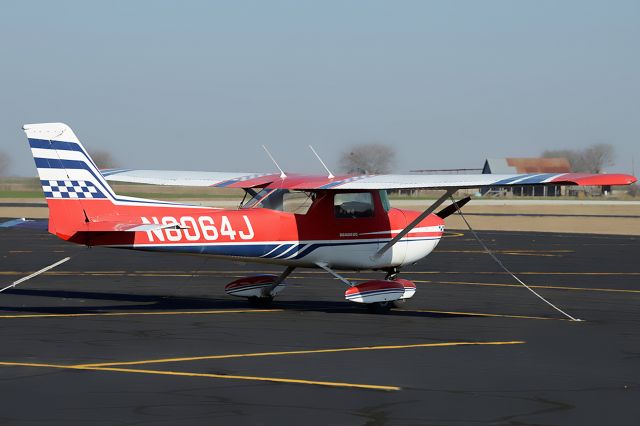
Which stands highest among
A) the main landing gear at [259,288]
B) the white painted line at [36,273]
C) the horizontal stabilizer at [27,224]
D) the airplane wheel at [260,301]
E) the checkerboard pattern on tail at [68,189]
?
the checkerboard pattern on tail at [68,189]

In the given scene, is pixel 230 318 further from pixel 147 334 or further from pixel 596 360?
pixel 596 360

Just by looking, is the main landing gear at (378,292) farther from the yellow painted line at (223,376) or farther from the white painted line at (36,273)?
the white painted line at (36,273)

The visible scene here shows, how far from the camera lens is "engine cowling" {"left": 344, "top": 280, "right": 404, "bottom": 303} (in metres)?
16.5

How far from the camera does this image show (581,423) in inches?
357

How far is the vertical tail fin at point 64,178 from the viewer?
50.4ft

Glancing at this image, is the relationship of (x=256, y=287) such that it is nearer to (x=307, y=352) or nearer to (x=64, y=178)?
(x=64, y=178)

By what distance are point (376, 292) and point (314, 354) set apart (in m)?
4.17

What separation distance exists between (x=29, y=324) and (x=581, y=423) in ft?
28.7

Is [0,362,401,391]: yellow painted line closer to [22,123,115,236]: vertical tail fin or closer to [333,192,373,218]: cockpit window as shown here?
[22,123,115,236]: vertical tail fin

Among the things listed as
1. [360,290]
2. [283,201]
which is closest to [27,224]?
[283,201]

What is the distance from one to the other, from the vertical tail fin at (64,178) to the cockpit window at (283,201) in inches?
102

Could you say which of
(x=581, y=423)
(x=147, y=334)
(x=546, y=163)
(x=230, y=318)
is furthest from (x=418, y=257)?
(x=546, y=163)

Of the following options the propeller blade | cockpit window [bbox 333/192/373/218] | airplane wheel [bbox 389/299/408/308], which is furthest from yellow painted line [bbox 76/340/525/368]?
cockpit window [bbox 333/192/373/218]

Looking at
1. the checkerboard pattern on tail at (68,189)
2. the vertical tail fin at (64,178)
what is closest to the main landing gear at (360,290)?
the vertical tail fin at (64,178)
